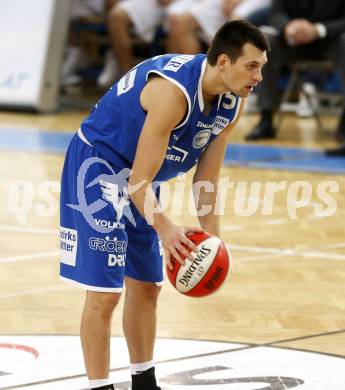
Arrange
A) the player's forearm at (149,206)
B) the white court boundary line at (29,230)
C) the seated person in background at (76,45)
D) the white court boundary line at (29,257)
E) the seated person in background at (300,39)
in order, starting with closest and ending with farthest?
the player's forearm at (149,206), the white court boundary line at (29,257), the white court boundary line at (29,230), the seated person in background at (300,39), the seated person in background at (76,45)

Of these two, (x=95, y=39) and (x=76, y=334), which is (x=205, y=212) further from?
(x=95, y=39)

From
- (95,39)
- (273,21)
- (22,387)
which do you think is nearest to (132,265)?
(22,387)

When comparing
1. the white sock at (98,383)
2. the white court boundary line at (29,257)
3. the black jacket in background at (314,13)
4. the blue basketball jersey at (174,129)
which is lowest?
the white court boundary line at (29,257)

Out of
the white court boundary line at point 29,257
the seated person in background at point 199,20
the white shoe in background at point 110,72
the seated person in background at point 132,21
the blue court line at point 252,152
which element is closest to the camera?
the white court boundary line at point 29,257

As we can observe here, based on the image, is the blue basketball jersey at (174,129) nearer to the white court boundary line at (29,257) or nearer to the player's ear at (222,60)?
the player's ear at (222,60)

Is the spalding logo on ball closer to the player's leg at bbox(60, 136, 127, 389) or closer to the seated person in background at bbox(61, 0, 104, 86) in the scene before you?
the player's leg at bbox(60, 136, 127, 389)

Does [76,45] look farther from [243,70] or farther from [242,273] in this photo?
[243,70]

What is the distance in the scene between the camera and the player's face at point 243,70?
13.6ft

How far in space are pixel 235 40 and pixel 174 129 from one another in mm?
413

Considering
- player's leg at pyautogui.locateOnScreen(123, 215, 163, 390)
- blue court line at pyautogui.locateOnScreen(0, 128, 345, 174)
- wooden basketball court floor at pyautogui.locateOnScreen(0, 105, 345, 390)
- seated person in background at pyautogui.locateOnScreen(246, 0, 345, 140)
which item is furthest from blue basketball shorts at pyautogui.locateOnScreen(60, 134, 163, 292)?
seated person in background at pyautogui.locateOnScreen(246, 0, 345, 140)

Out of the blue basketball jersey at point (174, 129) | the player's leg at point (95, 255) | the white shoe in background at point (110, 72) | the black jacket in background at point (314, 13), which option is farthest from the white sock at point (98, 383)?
the white shoe in background at point (110, 72)

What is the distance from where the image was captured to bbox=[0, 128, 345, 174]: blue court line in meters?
10.2

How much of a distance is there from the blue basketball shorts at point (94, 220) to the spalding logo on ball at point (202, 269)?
0.23m

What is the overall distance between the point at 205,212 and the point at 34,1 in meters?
9.24
